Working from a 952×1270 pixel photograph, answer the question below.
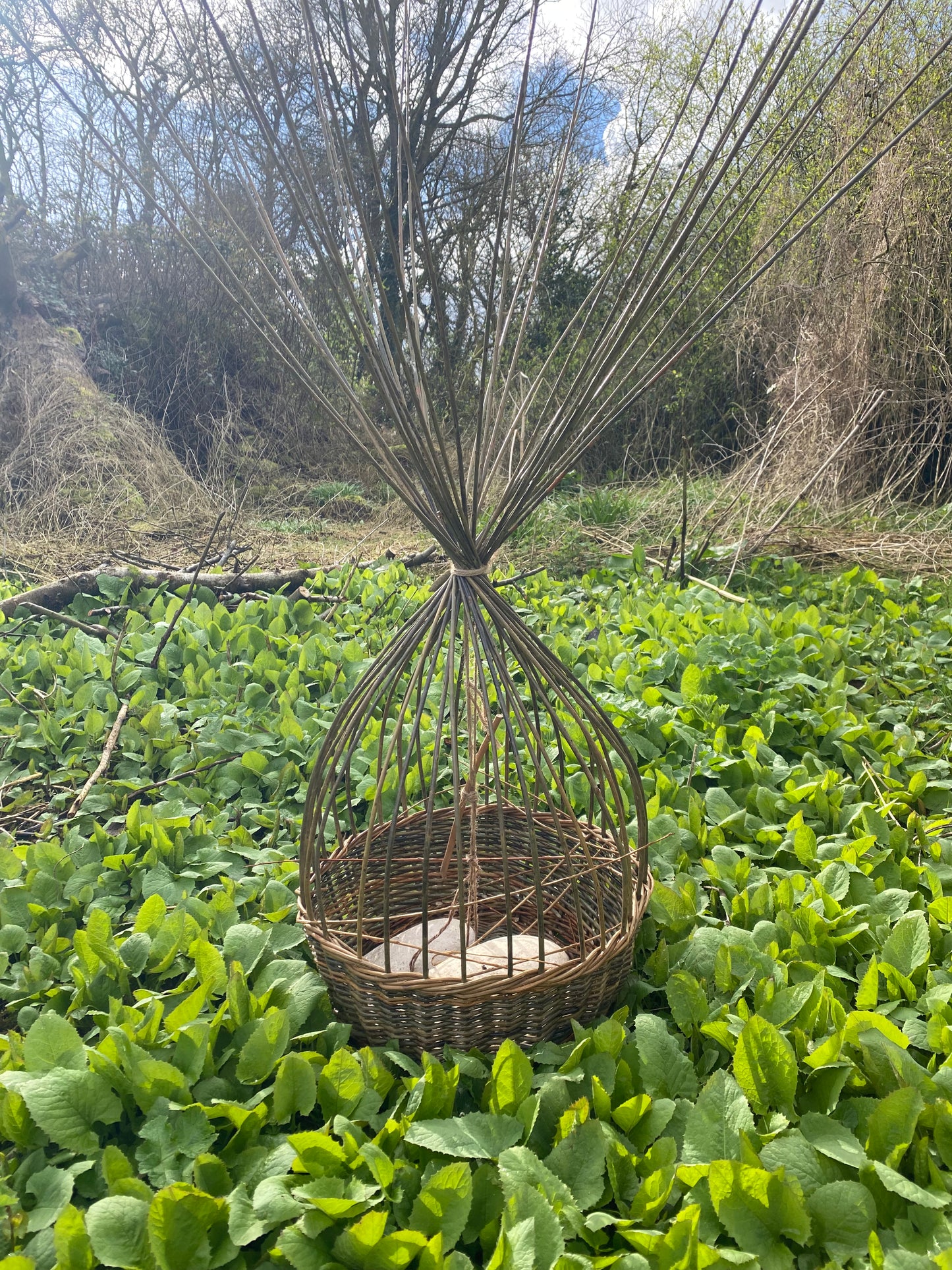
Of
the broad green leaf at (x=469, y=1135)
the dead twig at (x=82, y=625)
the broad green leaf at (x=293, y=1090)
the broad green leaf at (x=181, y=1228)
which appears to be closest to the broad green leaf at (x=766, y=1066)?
the broad green leaf at (x=469, y=1135)

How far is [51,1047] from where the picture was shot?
135 centimetres

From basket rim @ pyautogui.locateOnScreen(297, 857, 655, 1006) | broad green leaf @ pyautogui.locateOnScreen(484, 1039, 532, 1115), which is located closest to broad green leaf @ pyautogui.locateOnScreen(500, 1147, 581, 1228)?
broad green leaf @ pyautogui.locateOnScreen(484, 1039, 532, 1115)

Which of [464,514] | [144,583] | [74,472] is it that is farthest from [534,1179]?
[74,472]

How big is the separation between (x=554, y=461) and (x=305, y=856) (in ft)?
2.58

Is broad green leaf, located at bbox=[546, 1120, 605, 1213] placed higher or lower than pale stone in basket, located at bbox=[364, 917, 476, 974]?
lower

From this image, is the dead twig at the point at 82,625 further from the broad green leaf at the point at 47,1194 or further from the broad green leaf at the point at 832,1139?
the broad green leaf at the point at 832,1139

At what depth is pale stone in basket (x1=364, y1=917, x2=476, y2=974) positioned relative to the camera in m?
1.55

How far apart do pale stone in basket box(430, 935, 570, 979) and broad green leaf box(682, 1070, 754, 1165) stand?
0.29 metres

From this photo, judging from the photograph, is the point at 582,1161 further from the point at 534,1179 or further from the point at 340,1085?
the point at 340,1085

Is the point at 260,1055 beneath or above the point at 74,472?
beneath

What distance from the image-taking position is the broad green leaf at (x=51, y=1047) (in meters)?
1.34

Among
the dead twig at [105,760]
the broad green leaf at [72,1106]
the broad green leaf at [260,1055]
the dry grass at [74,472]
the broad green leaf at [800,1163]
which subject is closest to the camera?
the broad green leaf at [800,1163]

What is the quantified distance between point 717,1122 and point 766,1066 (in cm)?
12

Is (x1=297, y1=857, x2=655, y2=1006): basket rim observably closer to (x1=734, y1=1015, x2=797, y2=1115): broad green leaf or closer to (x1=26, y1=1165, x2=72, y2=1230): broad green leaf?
(x1=734, y1=1015, x2=797, y2=1115): broad green leaf
